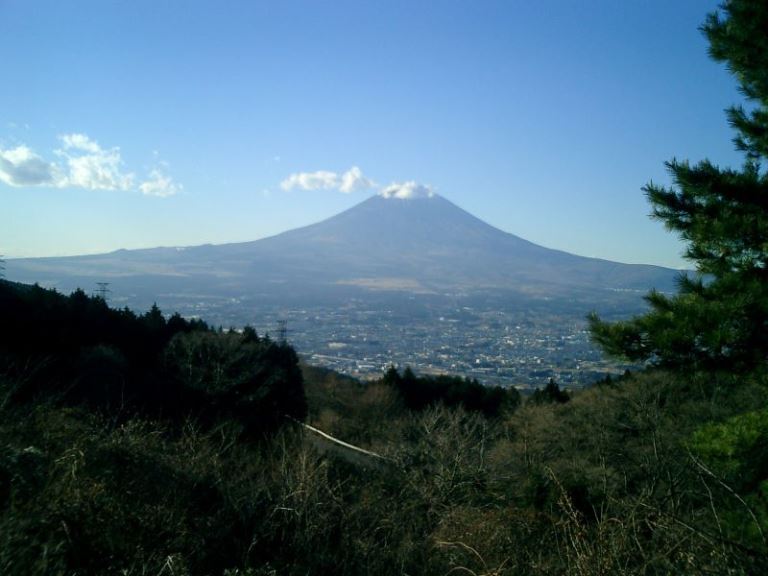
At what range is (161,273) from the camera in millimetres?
82062

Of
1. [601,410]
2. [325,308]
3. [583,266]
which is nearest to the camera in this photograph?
[601,410]

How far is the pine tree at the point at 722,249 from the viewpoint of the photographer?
5.77 m

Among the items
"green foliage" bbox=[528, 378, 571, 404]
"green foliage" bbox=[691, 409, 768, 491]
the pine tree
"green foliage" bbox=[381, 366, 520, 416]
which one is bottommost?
"green foliage" bbox=[381, 366, 520, 416]

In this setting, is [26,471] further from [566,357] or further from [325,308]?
[325,308]

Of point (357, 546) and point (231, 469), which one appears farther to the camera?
point (231, 469)

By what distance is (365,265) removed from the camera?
104000 mm

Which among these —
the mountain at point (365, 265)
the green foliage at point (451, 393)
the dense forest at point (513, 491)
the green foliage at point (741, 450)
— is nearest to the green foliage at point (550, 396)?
the green foliage at point (451, 393)

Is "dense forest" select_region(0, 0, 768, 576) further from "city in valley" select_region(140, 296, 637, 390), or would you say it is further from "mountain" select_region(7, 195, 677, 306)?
"mountain" select_region(7, 195, 677, 306)

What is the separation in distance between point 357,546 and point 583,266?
99242mm

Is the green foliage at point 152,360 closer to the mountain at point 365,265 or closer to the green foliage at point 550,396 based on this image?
the green foliage at point 550,396

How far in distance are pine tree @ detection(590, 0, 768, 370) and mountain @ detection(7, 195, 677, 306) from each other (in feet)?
194

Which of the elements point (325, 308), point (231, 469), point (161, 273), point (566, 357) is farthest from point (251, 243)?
point (231, 469)

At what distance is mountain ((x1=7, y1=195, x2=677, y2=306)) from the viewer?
2974 inches

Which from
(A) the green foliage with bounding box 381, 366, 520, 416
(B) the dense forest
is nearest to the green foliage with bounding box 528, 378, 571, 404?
(A) the green foliage with bounding box 381, 366, 520, 416
